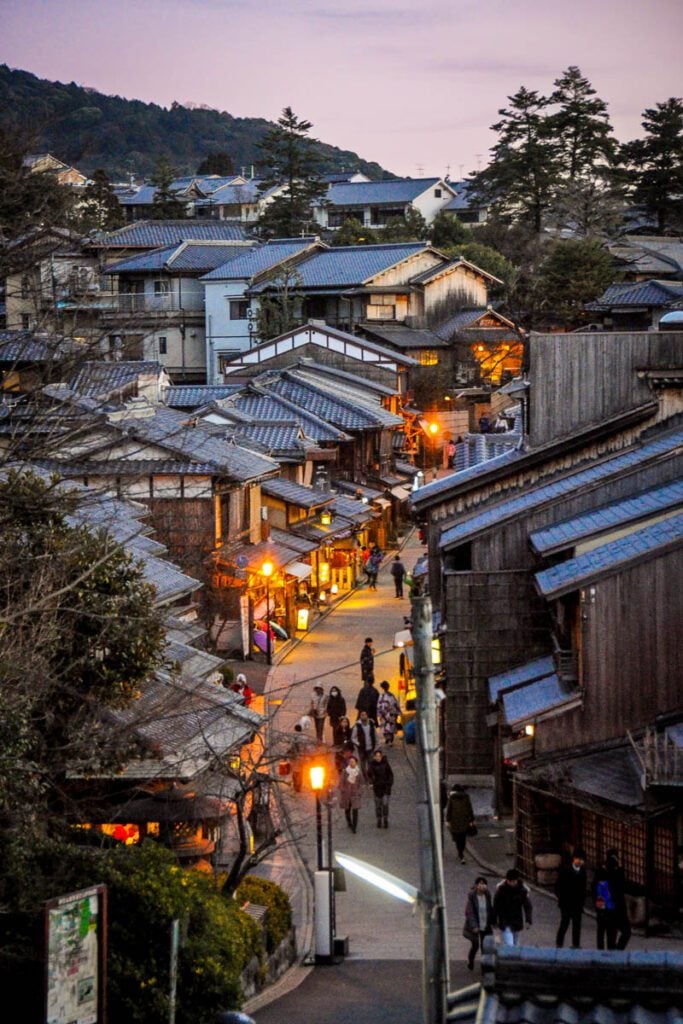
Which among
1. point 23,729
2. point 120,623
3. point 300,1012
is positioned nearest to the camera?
point 23,729

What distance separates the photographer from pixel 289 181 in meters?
93.6

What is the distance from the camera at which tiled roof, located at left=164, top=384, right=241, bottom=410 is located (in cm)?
5288

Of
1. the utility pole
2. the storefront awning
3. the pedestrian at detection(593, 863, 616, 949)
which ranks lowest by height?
the pedestrian at detection(593, 863, 616, 949)

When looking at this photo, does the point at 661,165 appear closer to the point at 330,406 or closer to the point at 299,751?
the point at 330,406

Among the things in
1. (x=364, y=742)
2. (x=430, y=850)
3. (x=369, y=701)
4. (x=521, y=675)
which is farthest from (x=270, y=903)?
(x=369, y=701)

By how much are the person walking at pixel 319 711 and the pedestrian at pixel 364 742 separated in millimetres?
631

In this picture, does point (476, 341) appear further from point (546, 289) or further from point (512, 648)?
point (512, 648)

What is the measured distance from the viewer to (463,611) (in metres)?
23.8

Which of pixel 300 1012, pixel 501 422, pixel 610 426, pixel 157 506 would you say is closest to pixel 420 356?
pixel 501 422

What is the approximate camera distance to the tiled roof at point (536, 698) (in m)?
20.0

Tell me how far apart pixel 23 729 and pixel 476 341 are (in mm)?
60408

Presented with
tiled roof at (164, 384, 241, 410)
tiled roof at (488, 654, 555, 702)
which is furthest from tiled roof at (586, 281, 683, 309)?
tiled roof at (488, 654, 555, 702)

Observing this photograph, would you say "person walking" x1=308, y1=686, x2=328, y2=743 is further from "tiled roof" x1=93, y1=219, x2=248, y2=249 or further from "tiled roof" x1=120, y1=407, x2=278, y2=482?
"tiled roof" x1=93, y1=219, x2=248, y2=249

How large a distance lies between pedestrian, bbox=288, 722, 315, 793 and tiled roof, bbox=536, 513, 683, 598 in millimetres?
4305
